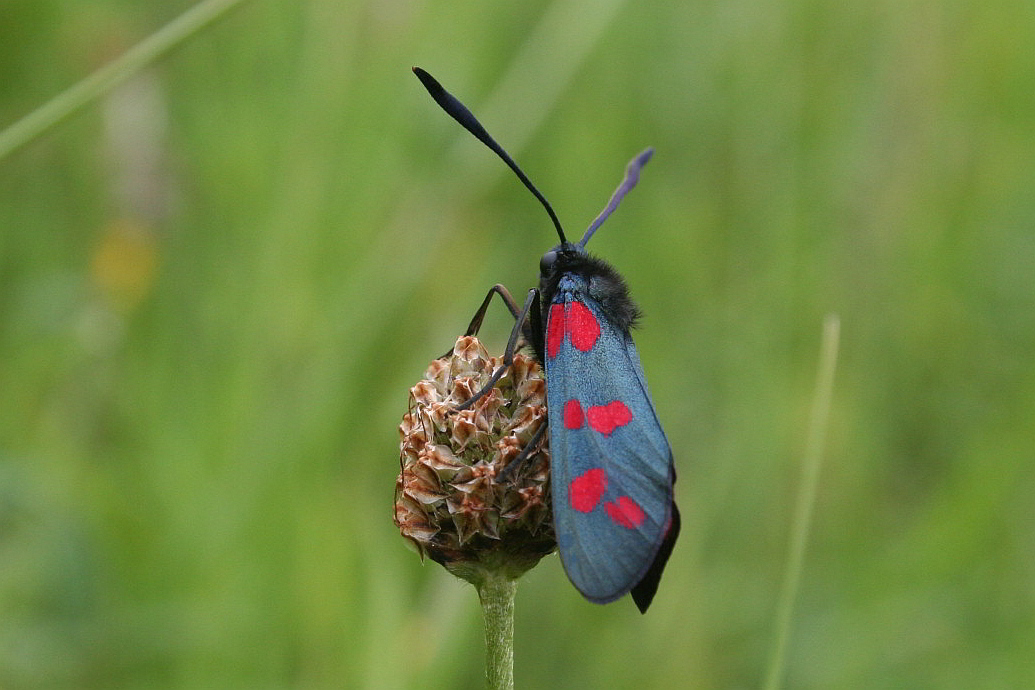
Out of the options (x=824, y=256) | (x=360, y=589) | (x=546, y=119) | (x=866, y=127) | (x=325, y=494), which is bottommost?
(x=360, y=589)

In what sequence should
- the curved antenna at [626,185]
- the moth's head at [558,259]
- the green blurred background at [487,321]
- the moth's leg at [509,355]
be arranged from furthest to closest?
1. the green blurred background at [487,321]
2. the curved antenna at [626,185]
3. the moth's head at [558,259]
4. the moth's leg at [509,355]

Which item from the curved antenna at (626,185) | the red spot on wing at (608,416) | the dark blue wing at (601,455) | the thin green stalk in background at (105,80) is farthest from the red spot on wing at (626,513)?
the thin green stalk in background at (105,80)

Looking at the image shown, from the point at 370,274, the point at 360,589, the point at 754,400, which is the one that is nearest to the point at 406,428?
the point at 360,589

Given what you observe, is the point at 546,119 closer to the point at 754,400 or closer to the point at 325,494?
the point at 754,400

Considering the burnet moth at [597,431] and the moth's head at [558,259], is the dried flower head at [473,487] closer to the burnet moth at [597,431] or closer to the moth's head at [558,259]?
the burnet moth at [597,431]

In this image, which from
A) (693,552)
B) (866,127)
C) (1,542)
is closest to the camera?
(1,542)

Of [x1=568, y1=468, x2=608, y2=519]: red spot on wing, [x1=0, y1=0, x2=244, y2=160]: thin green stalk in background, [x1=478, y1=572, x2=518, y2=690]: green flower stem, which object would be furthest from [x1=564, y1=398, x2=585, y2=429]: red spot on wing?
[x1=0, y1=0, x2=244, y2=160]: thin green stalk in background

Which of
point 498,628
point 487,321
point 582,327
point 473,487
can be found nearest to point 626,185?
point 582,327
